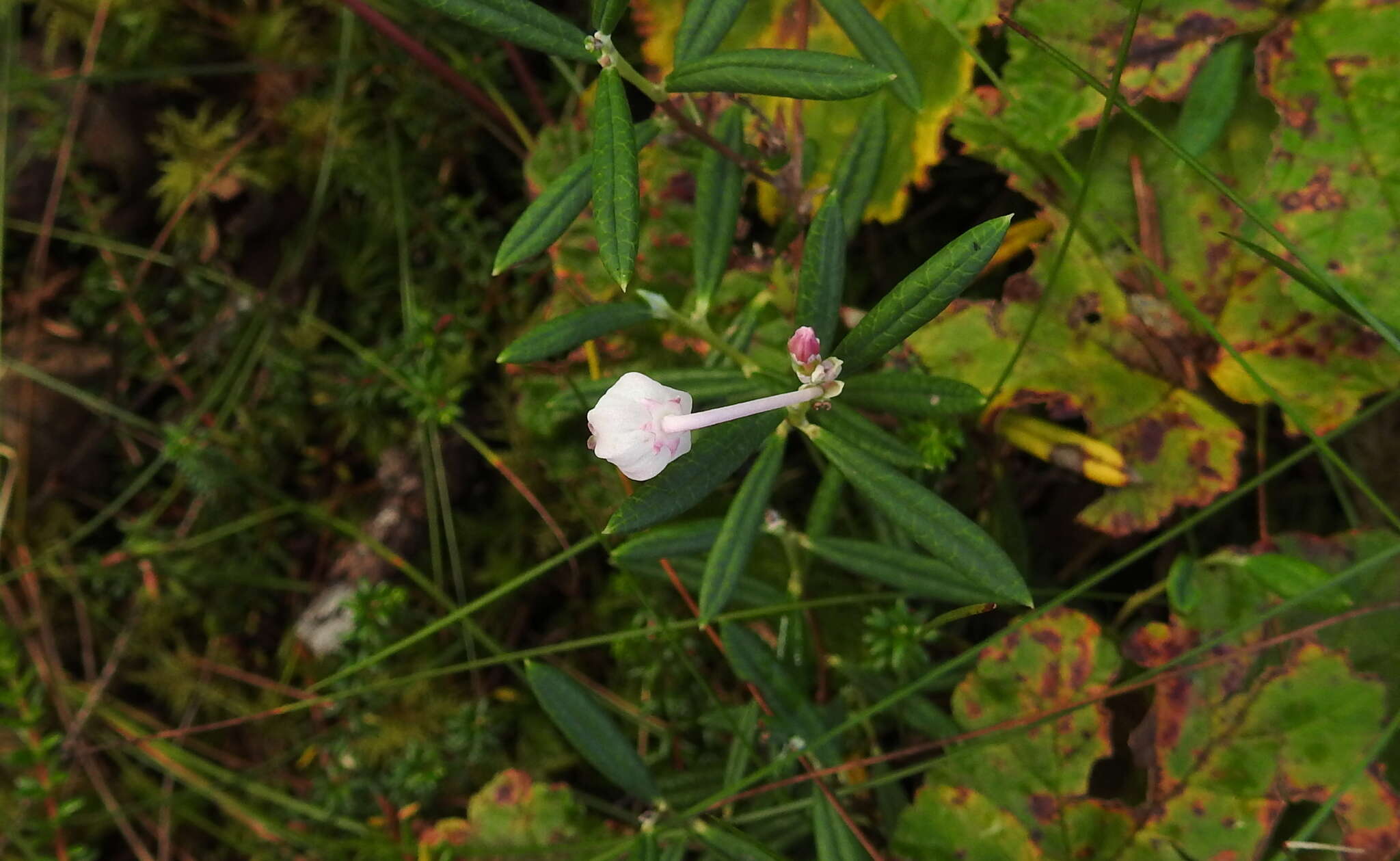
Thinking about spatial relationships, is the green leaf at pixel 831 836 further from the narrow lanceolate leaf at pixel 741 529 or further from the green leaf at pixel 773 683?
the narrow lanceolate leaf at pixel 741 529

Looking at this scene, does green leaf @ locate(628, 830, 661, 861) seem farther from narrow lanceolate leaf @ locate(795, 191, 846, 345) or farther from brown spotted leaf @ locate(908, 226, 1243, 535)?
brown spotted leaf @ locate(908, 226, 1243, 535)

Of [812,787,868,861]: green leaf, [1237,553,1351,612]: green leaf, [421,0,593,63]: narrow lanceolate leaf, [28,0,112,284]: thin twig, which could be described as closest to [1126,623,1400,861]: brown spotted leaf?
[1237,553,1351,612]: green leaf

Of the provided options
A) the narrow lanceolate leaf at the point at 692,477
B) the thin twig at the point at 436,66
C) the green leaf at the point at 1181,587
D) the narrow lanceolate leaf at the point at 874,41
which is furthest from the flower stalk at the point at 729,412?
the thin twig at the point at 436,66

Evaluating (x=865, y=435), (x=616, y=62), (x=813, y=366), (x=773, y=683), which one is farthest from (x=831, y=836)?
(x=616, y=62)

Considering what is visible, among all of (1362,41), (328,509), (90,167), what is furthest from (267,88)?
(1362,41)

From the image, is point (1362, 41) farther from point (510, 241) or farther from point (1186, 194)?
point (510, 241)
